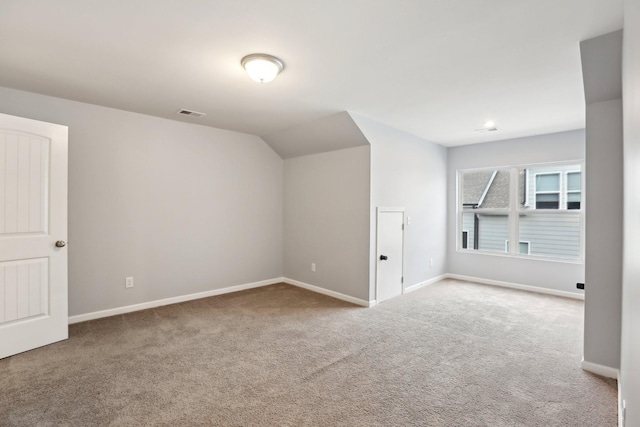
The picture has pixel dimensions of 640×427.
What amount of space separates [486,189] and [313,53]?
14.6 feet

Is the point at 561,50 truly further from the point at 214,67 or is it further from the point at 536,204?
the point at 536,204

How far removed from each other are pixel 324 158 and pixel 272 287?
223 cm

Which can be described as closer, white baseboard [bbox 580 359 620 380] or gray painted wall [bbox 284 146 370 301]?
white baseboard [bbox 580 359 620 380]

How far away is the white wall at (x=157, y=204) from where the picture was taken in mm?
3428

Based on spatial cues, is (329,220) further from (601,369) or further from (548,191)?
(548,191)

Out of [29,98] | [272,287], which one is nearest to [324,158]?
[272,287]

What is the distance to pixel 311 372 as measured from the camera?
2.43 m

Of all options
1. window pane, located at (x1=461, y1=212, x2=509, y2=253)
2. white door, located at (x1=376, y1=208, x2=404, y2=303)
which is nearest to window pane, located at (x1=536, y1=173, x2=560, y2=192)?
window pane, located at (x1=461, y1=212, x2=509, y2=253)

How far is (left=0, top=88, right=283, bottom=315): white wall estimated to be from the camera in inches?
135

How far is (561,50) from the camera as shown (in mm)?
2236

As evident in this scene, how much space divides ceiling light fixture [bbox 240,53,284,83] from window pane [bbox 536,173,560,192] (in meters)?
4.61

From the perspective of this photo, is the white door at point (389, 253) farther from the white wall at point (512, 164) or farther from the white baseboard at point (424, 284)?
the white wall at point (512, 164)

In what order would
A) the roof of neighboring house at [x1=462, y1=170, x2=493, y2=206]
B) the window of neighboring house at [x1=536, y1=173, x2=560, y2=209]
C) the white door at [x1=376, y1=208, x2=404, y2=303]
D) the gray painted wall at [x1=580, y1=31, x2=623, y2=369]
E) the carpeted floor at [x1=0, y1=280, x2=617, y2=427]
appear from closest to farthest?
the carpeted floor at [x1=0, y1=280, x2=617, y2=427], the gray painted wall at [x1=580, y1=31, x2=623, y2=369], the white door at [x1=376, y1=208, x2=404, y2=303], the window of neighboring house at [x1=536, y1=173, x2=560, y2=209], the roof of neighboring house at [x1=462, y1=170, x2=493, y2=206]

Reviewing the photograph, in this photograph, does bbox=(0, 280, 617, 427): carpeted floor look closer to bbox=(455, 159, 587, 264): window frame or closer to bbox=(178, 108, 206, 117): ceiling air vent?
bbox=(455, 159, 587, 264): window frame
